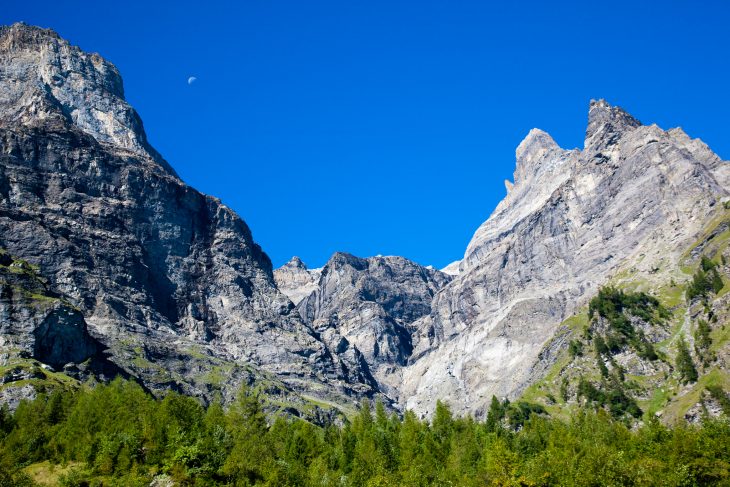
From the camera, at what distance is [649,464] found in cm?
10181

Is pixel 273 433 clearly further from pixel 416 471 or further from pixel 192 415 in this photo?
pixel 416 471

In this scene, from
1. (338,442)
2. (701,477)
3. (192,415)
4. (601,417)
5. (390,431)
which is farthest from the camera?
(601,417)

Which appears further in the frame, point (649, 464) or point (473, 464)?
point (473, 464)

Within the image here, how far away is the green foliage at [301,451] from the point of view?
96.6 m

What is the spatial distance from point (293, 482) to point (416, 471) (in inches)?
847

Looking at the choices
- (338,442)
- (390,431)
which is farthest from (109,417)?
(390,431)

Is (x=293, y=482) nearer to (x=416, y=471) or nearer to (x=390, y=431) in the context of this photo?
(x=416, y=471)

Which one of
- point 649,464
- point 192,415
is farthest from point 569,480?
point 192,415

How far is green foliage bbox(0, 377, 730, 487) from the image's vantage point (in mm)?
96625

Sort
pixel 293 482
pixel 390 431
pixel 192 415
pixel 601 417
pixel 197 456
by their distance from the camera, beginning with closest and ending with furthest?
pixel 197 456
pixel 293 482
pixel 192 415
pixel 390 431
pixel 601 417

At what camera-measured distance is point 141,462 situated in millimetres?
105625

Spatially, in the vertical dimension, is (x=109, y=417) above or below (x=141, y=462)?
above

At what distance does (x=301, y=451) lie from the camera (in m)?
135

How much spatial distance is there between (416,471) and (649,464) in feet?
125
